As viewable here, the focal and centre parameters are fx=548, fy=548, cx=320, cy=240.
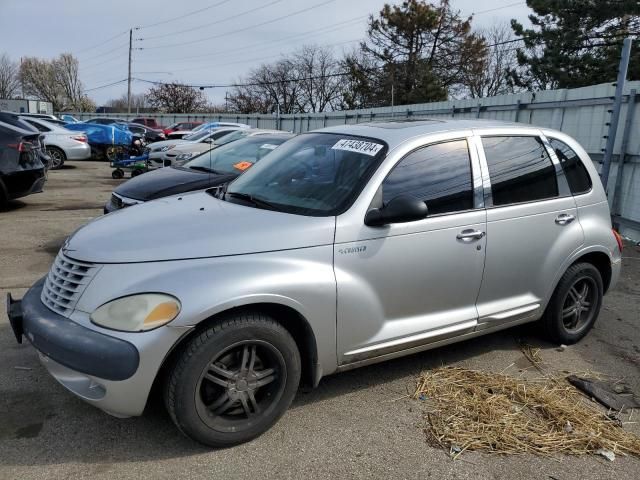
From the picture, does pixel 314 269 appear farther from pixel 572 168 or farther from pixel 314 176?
pixel 572 168

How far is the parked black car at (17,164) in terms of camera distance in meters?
8.52

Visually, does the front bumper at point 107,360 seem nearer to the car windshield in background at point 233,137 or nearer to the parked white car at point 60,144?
the car windshield in background at point 233,137

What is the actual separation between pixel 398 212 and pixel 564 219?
1733 mm

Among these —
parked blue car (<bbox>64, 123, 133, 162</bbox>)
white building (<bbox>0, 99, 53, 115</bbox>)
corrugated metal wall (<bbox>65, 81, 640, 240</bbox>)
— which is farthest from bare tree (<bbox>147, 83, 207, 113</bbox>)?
corrugated metal wall (<bbox>65, 81, 640, 240</bbox>)

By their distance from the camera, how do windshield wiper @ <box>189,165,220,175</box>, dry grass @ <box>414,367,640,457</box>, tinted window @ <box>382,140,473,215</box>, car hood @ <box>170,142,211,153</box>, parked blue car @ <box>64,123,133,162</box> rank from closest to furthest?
dry grass @ <box>414,367,640,457</box> → tinted window @ <box>382,140,473,215</box> → windshield wiper @ <box>189,165,220,175</box> → car hood @ <box>170,142,211,153</box> → parked blue car @ <box>64,123,133,162</box>

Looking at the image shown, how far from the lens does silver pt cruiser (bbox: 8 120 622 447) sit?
2.72 meters

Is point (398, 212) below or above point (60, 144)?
above

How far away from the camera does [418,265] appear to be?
3434 millimetres

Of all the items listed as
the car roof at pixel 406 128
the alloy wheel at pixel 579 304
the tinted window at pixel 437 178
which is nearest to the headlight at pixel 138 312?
the tinted window at pixel 437 178

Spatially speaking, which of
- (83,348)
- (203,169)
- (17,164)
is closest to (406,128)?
(83,348)

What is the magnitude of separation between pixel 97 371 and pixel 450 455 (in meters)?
1.89

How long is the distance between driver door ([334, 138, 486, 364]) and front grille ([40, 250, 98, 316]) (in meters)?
1.36

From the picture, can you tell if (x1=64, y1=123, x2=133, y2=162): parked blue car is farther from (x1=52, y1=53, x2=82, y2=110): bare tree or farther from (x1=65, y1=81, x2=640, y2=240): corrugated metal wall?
(x1=52, y1=53, x2=82, y2=110): bare tree

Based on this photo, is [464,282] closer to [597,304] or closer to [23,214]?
[597,304]
